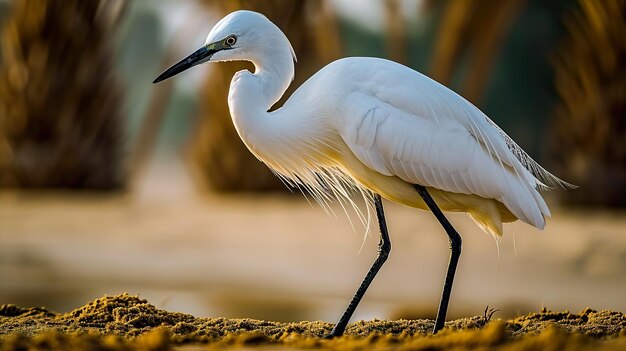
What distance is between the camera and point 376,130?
319 cm

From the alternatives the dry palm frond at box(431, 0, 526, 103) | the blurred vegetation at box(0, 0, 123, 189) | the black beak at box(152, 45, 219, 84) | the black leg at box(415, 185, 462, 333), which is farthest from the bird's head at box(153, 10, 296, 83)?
the blurred vegetation at box(0, 0, 123, 189)

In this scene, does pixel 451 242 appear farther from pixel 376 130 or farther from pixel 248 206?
pixel 248 206

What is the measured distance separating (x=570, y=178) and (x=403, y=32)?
1.99 meters

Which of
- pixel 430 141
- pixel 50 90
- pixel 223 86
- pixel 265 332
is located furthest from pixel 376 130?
pixel 223 86

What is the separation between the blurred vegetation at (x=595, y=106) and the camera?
6.59m

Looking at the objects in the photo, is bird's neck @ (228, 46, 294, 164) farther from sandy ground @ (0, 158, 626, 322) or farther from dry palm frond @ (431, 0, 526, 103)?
dry palm frond @ (431, 0, 526, 103)

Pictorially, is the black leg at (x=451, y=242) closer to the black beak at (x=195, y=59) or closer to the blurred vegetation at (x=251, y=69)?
the black beak at (x=195, y=59)

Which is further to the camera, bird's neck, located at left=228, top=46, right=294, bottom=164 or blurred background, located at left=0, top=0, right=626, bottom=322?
blurred background, located at left=0, top=0, right=626, bottom=322

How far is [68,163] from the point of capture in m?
7.92

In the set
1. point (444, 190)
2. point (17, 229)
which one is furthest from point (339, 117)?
point (17, 229)

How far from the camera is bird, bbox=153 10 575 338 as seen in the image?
3.24m

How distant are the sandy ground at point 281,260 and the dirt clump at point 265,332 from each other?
3.48 ft

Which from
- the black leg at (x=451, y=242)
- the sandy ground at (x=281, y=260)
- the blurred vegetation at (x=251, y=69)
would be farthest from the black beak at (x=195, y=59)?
the blurred vegetation at (x=251, y=69)

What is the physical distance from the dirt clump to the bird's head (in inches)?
36.4
